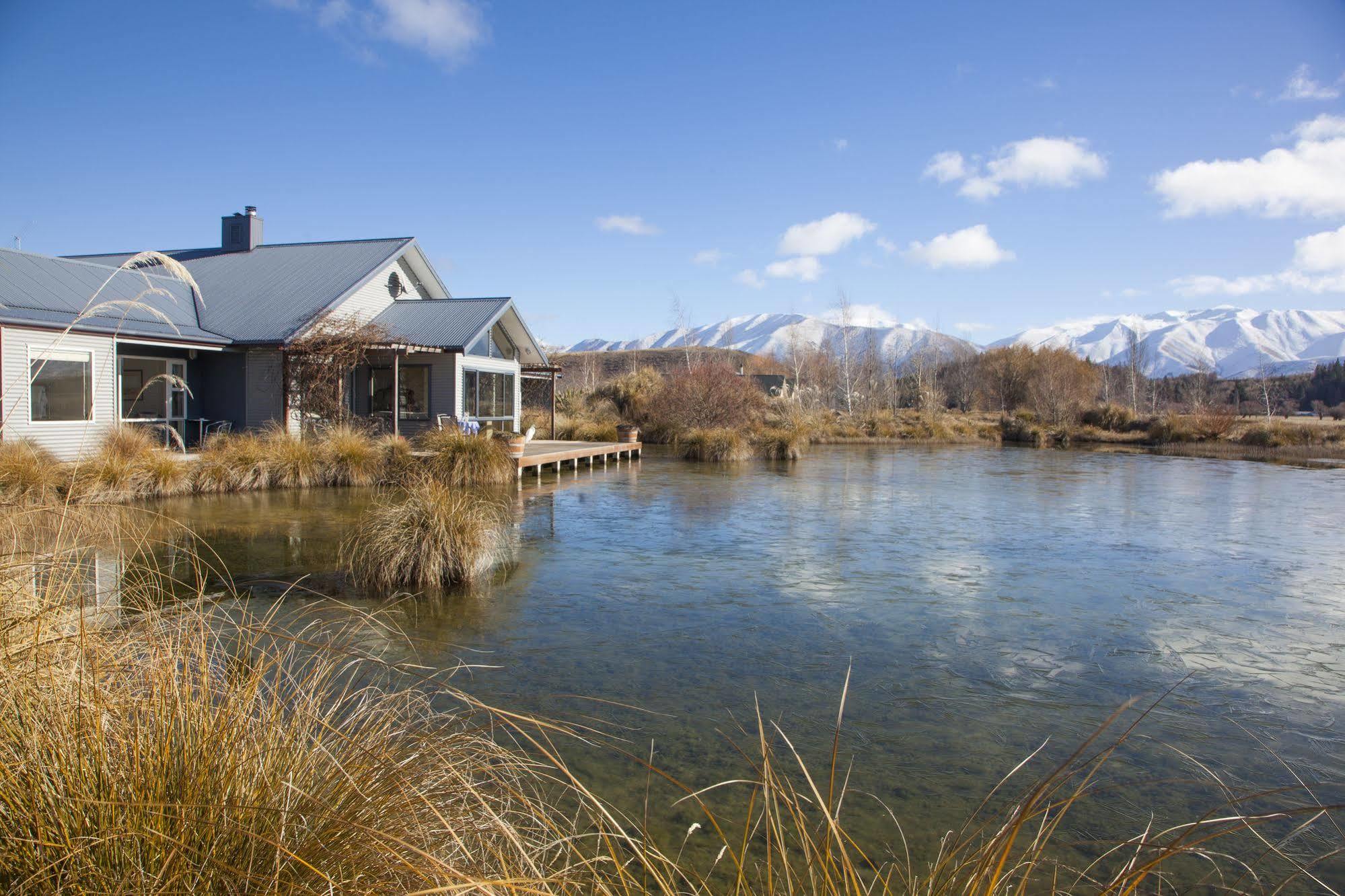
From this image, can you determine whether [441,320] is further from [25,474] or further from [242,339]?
[25,474]

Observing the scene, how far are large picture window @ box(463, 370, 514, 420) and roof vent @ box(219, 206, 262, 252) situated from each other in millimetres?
7698

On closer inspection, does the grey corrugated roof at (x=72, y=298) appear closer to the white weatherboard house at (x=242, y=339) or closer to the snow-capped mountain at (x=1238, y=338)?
the white weatherboard house at (x=242, y=339)

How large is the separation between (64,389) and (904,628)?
15652 millimetres

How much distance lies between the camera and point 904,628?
6.98 meters

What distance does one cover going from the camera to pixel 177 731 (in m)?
2.32

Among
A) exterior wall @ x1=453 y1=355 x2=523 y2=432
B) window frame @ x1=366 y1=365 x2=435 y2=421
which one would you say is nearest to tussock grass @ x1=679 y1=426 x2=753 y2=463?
exterior wall @ x1=453 y1=355 x2=523 y2=432

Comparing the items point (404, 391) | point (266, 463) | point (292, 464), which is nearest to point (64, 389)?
point (266, 463)

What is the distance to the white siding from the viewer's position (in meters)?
14.1

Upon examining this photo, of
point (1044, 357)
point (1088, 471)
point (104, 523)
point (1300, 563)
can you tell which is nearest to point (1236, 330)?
point (1044, 357)

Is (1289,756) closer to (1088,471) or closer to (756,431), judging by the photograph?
(1088,471)

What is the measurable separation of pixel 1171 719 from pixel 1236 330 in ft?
584

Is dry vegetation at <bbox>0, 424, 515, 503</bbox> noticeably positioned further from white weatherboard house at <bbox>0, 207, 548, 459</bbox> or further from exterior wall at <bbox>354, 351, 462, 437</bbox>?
exterior wall at <bbox>354, 351, 462, 437</bbox>

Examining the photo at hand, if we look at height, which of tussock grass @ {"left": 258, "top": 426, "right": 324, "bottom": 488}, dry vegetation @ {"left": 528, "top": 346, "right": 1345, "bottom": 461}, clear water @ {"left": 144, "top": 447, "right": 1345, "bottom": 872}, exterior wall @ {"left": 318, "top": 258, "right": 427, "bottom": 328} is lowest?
clear water @ {"left": 144, "top": 447, "right": 1345, "bottom": 872}

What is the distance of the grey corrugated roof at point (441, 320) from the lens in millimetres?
19828
